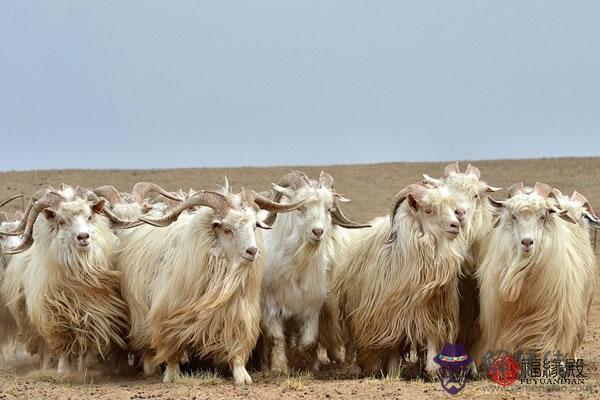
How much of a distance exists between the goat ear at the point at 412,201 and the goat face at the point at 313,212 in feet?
2.88

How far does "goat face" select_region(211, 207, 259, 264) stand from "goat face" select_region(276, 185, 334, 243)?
1.93ft

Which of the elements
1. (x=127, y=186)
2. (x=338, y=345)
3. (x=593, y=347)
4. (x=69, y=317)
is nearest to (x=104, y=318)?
(x=69, y=317)

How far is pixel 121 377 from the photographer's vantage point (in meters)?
12.5

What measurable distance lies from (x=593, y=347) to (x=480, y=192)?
3430 mm

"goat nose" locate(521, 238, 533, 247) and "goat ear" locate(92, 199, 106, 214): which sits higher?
"goat ear" locate(92, 199, 106, 214)

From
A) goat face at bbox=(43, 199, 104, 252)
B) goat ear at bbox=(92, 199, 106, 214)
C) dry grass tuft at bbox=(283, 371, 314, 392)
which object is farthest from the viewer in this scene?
goat ear at bbox=(92, 199, 106, 214)

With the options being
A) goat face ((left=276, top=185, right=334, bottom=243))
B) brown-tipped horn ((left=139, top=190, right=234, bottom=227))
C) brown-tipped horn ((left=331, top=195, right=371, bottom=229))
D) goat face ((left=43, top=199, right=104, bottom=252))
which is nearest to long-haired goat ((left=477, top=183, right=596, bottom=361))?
brown-tipped horn ((left=331, top=195, right=371, bottom=229))

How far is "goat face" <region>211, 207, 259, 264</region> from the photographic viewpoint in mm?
11008

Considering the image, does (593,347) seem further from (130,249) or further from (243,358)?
(130,249)

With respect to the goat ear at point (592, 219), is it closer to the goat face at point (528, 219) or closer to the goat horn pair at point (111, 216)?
the goat face at point (528, 219)

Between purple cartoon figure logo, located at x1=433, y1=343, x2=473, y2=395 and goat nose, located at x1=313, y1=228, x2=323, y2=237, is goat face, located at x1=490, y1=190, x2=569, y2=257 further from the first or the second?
goat nose, located at x1=313, y1=228, x2=323, y2=237

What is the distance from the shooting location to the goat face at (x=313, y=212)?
11438mm

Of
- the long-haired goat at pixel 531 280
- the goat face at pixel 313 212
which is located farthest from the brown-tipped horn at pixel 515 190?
the goat face at pixel 313 212

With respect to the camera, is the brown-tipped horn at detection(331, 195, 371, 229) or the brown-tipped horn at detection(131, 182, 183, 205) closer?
the brown-tipped horn at detection(331, 195, 371, 229)
